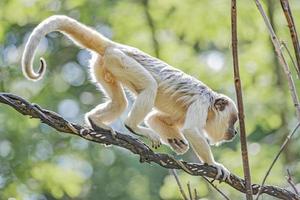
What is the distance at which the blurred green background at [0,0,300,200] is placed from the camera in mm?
9070

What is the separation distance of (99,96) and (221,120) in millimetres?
6111

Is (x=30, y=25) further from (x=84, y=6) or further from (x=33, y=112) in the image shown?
(x=33, y=112)

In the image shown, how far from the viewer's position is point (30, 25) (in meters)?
10.5

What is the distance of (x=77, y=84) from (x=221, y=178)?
24.8 feet

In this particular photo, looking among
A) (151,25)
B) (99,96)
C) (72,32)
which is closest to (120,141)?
(72,32)

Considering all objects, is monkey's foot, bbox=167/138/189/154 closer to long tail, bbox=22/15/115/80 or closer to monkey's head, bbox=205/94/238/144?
monkey's head, bbox=205/94/238/144

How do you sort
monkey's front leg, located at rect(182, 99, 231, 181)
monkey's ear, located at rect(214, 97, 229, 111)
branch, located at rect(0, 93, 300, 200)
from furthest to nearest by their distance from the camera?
monkey's ear, located at rect(214, 97, 229, 111)
monkey's front leg, located at rect(182, 99, 231, 181)
branch, located at rect(0, 93, 300, 200)

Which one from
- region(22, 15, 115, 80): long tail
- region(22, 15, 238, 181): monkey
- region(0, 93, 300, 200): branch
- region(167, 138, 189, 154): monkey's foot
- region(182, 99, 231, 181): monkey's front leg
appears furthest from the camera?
region(167, 138, 189, 154): monkey's foot

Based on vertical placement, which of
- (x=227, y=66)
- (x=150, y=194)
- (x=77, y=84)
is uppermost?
(x=227, y=66)

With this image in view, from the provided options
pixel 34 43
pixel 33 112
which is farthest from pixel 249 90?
pixel 33 112

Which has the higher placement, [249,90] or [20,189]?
[249,90]

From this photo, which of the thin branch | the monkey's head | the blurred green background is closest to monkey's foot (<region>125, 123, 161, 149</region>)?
the monkey's head

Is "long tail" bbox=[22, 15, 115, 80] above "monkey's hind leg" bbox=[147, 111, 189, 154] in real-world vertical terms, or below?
above

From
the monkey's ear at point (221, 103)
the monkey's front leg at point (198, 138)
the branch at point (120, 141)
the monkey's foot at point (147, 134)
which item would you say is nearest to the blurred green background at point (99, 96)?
the monkey's ear at point (221, 103)
